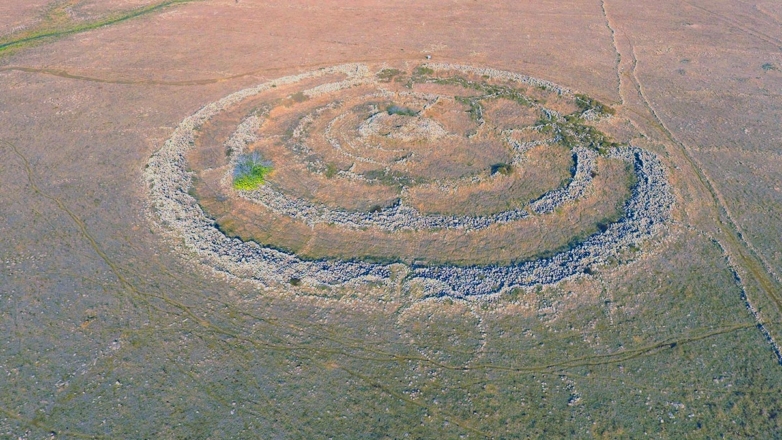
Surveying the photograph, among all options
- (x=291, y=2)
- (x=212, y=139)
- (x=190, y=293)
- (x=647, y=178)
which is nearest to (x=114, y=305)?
(x=190, y=293)

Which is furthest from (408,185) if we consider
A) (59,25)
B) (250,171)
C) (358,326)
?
(59,25)

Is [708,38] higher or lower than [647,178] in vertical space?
higher

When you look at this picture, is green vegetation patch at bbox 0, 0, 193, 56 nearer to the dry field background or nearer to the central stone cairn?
the dry field background

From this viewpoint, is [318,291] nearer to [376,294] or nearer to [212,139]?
[376,294]

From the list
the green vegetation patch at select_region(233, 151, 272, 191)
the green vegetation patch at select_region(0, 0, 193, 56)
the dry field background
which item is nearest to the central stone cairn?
the green vegetation patch at select_region(233, 151, 272, 191)

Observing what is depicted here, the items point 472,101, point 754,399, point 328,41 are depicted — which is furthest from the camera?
point 328,41

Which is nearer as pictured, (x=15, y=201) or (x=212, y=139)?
(x=15, y=201)

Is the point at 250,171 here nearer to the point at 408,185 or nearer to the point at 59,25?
the point at 408,185
